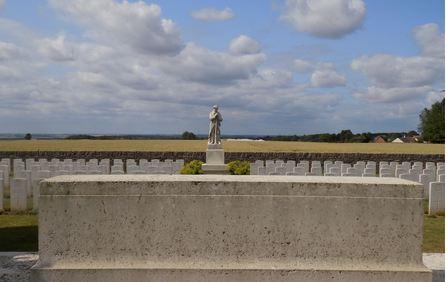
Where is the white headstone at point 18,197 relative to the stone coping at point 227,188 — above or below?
below

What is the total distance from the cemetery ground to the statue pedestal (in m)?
5.88

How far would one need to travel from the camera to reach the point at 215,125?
47.9ft

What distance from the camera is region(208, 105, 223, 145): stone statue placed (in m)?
14.5

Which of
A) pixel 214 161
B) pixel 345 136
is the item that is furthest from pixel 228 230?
pixel 345 136

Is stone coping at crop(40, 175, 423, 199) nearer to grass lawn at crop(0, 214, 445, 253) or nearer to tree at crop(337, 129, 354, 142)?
grass lawn at crop(0, 214, 445, 253)

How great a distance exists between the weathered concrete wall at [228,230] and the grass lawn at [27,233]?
2.80m

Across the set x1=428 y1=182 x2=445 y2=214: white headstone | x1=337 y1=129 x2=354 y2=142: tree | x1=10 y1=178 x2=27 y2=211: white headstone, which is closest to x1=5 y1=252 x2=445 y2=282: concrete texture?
x1=428 y1=182 x2=445 y2=214: white headstone

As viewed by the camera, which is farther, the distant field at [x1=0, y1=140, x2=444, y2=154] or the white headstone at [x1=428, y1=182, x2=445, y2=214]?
the distant field at [x1=0, y1=140, x2=444, y2=154]

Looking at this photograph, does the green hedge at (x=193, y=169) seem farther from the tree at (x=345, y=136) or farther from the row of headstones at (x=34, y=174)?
the tree at (x=345, y=136)

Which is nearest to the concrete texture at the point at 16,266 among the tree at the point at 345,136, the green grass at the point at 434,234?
the green grass at the point at 434,234

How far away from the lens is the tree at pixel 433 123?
6231 centimetres

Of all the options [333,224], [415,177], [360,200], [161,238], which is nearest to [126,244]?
[161,238]

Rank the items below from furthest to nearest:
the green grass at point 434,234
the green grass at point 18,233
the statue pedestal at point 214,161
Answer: the statue pedestal at point 214,161
the green grass at point 434,234
the green grass at point 18,233

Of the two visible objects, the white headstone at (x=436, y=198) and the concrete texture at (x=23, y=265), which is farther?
the white headstone at (x=436, y=198)
